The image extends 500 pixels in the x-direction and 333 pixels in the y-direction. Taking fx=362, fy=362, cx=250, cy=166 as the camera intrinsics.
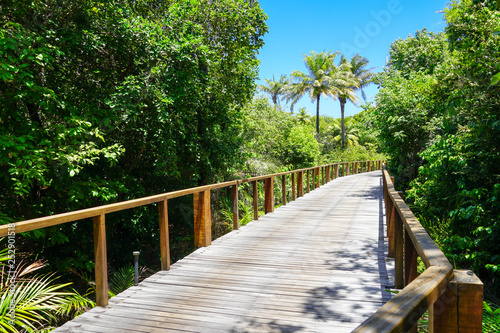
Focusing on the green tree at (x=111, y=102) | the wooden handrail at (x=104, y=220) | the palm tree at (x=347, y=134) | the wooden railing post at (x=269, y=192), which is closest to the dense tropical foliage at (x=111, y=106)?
the green tree at (x=111, y=102)

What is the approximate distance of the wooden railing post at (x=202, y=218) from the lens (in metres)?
5.88

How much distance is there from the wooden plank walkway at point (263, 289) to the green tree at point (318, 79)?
31.2 meters

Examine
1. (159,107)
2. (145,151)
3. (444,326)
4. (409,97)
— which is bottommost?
(444,326)

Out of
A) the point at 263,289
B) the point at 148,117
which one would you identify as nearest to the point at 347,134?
the point at 148,117

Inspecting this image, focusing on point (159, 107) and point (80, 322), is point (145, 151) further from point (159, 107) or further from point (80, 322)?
point (80, 322)

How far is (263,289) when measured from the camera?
399 centimetres

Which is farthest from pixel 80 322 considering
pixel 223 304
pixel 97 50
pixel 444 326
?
pixel 97 50

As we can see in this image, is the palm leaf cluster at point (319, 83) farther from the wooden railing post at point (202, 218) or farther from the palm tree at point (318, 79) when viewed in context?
the wooden railing post at point (202, 218)

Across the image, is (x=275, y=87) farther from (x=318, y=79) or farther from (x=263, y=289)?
(x=263, y=289)

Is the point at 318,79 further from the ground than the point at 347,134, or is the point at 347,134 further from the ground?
the point at 318,79

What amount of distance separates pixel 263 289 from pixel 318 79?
3455 cm

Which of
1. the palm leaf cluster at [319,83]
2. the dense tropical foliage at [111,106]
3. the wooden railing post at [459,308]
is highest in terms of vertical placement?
the palm leaf cluster at [319,83]

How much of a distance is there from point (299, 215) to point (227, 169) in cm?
384

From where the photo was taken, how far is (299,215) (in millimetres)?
9258
